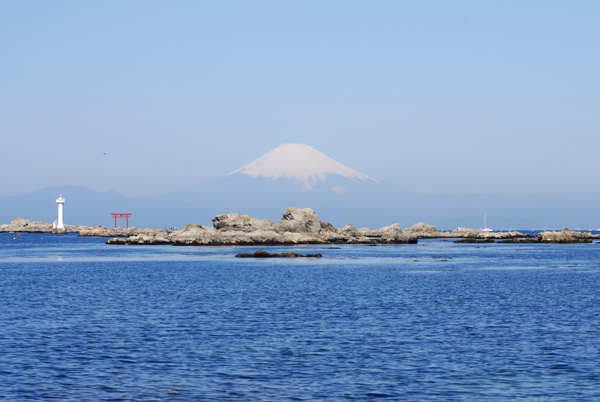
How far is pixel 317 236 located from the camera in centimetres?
16712

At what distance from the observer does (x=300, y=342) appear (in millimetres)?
29484

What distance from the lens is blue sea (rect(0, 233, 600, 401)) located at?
21391 millimetres

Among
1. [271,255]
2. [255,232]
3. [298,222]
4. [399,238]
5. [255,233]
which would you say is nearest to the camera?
[271,255]

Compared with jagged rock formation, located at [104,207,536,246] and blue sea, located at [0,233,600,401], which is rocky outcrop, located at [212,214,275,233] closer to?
jagged rock formation, located at [104,207,536,246]

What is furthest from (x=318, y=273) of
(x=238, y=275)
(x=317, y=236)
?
(x=317, y=236)

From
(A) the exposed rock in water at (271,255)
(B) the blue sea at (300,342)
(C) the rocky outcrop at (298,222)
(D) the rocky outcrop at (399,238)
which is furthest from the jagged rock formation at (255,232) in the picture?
(B) the blue sea at (300,342)

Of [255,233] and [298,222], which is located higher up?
[298,222]

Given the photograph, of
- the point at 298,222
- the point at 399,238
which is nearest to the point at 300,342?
the point at 298,222

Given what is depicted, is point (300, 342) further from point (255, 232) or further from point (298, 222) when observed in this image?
point (298, 222)

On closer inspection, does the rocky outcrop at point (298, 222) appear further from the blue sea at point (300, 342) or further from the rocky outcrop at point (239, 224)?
the blue sea at point (300, 342)

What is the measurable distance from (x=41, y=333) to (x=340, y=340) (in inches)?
535

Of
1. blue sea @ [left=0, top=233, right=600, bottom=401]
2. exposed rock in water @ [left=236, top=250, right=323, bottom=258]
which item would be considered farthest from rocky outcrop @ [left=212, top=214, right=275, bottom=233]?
blue sea @ [left=0, top=233, right=600, bottom=401]

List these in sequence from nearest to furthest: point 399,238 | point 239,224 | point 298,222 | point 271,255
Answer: point 271,255 < point 239,224 < point 298,222 < point 399,238

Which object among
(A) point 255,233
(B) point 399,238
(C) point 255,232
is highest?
(C) point 255,232
